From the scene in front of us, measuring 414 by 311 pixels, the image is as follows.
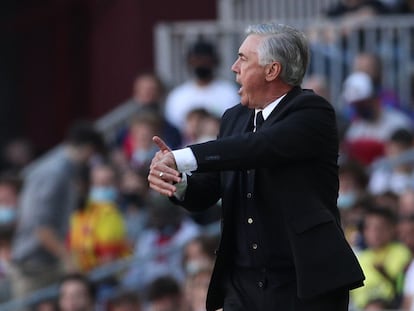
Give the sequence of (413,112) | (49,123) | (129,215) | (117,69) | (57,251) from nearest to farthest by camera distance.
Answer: (57,251) < (129,215) < (413,112) < (117,69) < (49,123)

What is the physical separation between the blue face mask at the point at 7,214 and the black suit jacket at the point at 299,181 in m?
6.08

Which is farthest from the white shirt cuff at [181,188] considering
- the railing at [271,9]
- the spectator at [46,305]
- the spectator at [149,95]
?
the railing at [271,9]

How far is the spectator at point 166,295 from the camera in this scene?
995cm

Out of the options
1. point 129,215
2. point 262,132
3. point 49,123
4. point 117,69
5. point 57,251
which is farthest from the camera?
point 49,123

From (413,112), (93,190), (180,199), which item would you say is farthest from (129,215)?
(180,199)

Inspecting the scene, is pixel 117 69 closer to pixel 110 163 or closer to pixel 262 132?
pixel 110 163

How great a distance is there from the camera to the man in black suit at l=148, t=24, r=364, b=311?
5.70m

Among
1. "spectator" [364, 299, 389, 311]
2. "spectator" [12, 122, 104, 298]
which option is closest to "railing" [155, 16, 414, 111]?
"spectator" [12, 122, 104, 298]

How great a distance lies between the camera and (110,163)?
483 inches

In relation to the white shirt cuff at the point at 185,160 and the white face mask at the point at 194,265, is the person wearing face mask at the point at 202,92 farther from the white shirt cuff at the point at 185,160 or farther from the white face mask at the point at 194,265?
the white shirt cuff at the point at 185,160

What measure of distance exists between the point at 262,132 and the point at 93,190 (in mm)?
6251

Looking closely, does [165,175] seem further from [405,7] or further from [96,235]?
[405,7]

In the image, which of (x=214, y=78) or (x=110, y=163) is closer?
(x=110, y=163)

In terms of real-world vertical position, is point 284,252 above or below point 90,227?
above
